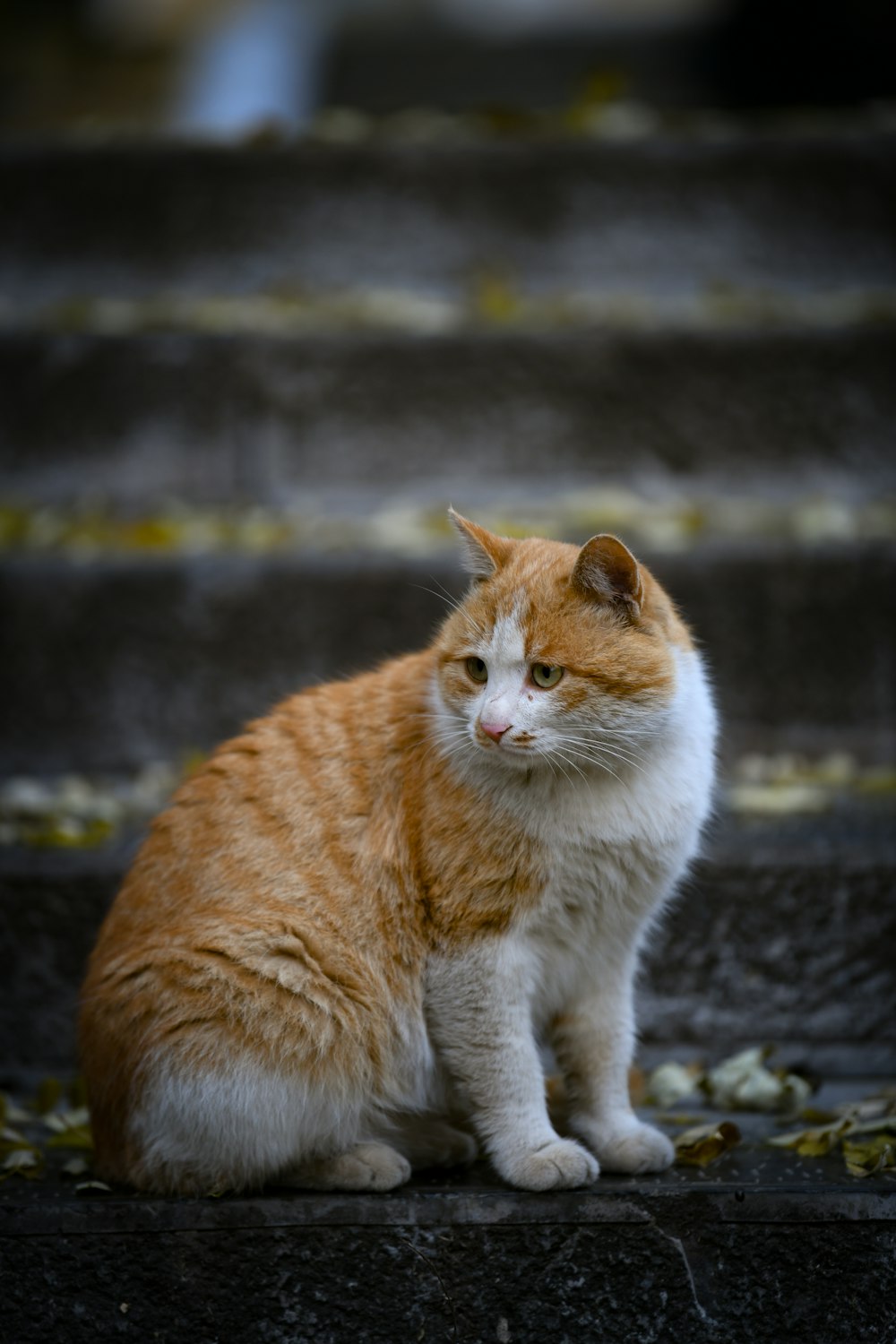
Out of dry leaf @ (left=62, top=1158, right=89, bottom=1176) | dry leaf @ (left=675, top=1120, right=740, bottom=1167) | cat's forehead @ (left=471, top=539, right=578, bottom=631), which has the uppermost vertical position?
cat's forehead @ (left=471, top=539, right=578, bottom=631)

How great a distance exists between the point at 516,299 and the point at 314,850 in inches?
130

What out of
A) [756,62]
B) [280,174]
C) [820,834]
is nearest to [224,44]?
[756,62]

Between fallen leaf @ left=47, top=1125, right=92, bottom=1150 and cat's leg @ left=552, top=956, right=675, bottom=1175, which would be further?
fallen leaf @ left=47, top=1125, right=92, bottom=1150

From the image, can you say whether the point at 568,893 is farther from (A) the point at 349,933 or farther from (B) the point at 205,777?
(B) the point at 205,777

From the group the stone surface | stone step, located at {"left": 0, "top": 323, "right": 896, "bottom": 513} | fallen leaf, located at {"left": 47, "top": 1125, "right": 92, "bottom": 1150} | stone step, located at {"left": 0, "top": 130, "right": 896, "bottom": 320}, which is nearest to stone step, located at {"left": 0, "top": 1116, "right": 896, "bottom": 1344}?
the stone surface

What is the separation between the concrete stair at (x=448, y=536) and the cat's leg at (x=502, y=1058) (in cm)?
6

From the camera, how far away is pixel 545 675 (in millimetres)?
2076

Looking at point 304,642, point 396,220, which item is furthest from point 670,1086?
point 396,220

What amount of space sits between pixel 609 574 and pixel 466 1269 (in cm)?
113

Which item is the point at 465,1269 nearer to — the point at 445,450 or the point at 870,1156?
the point at 870,1156

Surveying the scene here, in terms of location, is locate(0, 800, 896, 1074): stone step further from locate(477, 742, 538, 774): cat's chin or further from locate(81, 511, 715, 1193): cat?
locate(477, 742, 538, 774): cat's chin

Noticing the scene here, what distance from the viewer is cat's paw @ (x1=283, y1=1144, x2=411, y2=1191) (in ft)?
6.89

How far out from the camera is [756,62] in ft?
30.6

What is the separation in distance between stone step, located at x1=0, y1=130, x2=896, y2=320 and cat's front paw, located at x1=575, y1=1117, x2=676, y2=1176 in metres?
3.63
